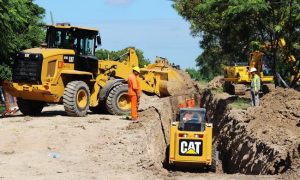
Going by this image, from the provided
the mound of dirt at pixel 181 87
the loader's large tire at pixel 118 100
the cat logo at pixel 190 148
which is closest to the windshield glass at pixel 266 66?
the mound of dirt at pixel 181 87

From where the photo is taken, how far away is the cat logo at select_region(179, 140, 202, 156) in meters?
15.0

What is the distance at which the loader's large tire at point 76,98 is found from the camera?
17562 mm

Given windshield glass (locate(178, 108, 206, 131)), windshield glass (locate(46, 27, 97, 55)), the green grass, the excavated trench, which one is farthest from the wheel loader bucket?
windshield glass (locate(178, 108, 206, 131))

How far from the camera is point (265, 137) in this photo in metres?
15.5

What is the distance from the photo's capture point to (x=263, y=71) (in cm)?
2862

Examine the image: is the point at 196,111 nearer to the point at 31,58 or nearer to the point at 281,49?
the point at 31,58

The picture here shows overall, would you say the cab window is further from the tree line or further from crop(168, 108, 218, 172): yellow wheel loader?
crop(168, 108, 218, 172): yellow wheel loader

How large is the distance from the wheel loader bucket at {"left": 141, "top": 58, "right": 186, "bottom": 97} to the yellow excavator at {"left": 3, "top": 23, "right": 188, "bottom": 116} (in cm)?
162

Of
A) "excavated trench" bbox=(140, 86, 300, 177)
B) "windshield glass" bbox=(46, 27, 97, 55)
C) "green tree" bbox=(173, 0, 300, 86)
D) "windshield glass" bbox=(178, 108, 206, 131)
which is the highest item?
"green tree" bbox=(173, 0, 300, 86)

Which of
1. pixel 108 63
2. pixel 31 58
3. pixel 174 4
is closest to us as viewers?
pixel 31 58

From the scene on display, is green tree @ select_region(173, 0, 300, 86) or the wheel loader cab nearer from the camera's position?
the wheel loader cab

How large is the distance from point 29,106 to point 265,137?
8.89 m

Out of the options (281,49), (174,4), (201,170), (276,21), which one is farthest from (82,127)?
(174,4)

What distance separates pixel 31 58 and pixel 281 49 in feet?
49.3
